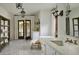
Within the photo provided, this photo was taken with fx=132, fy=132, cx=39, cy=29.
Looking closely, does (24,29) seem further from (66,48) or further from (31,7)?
(66,48)

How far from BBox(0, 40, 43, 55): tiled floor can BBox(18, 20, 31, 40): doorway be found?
0.09m

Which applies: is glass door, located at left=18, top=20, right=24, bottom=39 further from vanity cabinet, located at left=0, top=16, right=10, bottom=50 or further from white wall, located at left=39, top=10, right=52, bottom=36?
white wall, located at left=39, top=10, right=52, bottom=36

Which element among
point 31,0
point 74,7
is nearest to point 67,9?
point 74,7

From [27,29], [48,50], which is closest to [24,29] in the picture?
[27,29]

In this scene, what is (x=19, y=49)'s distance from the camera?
232 cm

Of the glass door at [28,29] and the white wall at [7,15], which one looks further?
A: the glass door at [28,29]

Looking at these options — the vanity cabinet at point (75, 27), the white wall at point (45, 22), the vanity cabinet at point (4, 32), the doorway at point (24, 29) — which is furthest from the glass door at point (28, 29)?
the vanity cabinet at point (75, 27)

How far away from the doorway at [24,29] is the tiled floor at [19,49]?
0.31 ft

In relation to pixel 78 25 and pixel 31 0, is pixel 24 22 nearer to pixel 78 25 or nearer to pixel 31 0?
pixel 31 0

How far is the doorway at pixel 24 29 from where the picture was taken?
7.83ft

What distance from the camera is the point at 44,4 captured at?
2.19 meters

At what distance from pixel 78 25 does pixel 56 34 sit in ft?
1.53

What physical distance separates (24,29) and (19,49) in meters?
0.38

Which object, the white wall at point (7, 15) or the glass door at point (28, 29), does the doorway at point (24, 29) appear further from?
the white wall at point (7, 15)
